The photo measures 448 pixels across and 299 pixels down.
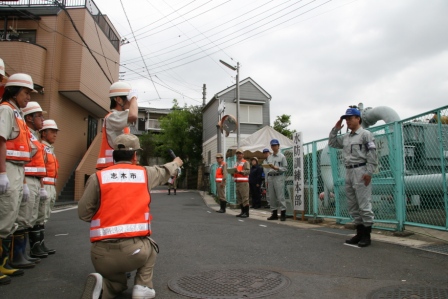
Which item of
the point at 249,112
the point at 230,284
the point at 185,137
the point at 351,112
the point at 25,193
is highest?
the point at 249,112

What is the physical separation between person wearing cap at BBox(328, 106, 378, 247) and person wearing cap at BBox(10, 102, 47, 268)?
4226mm

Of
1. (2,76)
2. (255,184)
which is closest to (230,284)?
(2,76)

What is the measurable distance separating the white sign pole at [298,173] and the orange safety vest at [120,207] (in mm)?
5598

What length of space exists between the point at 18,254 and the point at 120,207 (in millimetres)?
2104

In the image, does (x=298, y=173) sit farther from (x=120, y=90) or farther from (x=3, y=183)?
(x=3, y=183)

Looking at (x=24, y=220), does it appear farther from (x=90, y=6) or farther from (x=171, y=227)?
(x=90, y=6)

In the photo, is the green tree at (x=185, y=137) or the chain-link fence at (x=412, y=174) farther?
the green tree at (x=185, y=137)

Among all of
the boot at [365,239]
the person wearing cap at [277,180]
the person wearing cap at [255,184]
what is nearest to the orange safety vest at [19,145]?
the boot at [365,239]

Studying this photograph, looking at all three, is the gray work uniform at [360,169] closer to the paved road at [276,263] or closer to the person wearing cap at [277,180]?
the paved road at [276,263]

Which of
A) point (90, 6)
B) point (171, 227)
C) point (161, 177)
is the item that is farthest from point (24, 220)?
point (90, 6)

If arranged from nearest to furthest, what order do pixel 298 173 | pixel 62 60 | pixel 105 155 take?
pixel 105 155, pixel 298 173, pixel 62 60

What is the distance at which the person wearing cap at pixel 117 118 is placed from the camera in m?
3.57

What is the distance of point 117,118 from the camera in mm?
3580

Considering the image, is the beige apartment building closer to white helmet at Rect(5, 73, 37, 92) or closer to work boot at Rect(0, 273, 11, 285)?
white helmet at Rect(5, 73, 37, 92)
